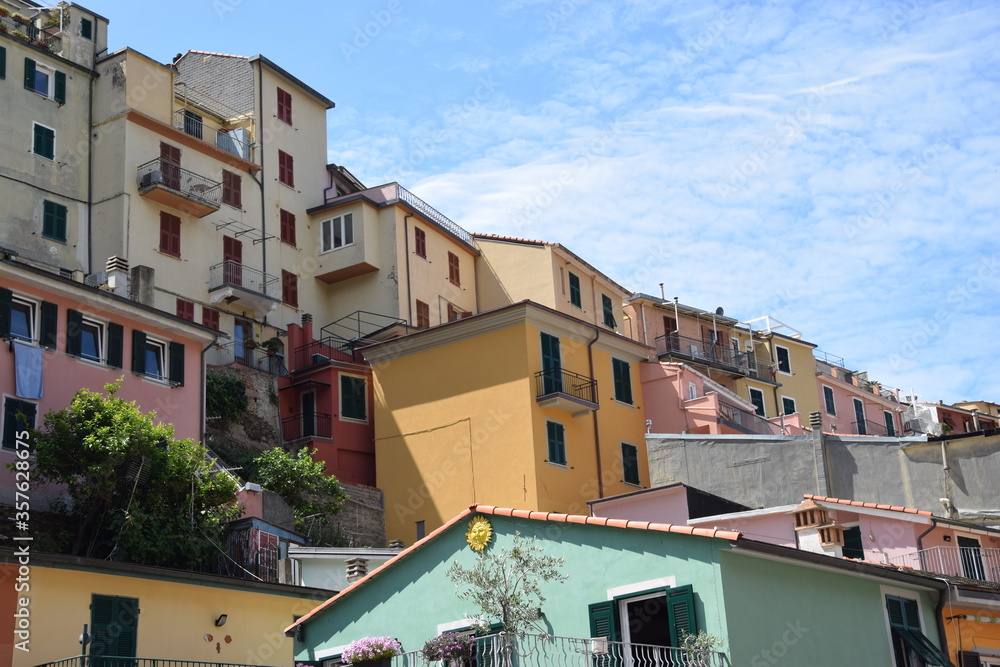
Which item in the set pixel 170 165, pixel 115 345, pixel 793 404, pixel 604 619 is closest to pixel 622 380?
pixel 170 165

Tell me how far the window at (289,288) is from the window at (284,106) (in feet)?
21.1

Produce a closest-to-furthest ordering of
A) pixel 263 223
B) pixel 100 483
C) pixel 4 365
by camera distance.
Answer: pixel 100 483 < pixel 4 365 < pixel 263 223

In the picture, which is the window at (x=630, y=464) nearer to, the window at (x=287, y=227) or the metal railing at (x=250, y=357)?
the metal railing at (x=250, y=357)

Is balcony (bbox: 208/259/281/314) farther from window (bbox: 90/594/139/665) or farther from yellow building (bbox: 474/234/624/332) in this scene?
window (bbox: 90/594/139/665)

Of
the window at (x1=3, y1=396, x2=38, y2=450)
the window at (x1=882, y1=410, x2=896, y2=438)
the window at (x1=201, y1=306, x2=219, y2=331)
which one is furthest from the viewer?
the window at (x1=882, y1=410, x2=896, y2=438)

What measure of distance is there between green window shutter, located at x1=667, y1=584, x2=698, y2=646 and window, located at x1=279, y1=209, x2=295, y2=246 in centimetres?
3202

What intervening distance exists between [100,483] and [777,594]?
13.5m

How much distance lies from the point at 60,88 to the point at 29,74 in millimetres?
1199

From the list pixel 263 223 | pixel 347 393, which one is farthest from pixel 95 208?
pixel 347 393

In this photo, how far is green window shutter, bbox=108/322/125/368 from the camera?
28547 mm

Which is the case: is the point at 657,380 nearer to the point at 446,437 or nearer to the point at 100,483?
the point at 446,437

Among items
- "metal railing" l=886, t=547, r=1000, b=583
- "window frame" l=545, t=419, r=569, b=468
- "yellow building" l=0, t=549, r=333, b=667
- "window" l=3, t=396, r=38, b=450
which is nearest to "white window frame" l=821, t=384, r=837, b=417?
"window frame" l=545, t=419, r=569, b=468

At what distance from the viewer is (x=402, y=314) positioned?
1811 inches

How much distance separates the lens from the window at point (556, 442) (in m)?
36.4
